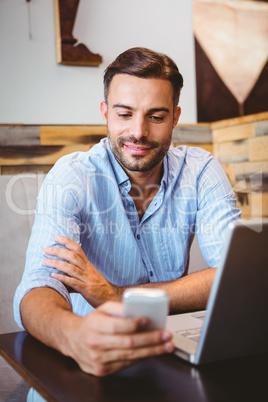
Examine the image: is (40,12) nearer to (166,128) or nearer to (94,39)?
(94,39)

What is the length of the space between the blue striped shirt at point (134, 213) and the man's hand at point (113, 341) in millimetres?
661

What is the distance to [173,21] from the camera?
285 centimetres

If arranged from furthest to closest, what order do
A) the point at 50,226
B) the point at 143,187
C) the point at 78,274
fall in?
the point at 143,187 < the point at 50,226 < the point at 78,274

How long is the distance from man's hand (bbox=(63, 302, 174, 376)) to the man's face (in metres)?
0.90

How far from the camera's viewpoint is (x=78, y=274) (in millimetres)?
1152

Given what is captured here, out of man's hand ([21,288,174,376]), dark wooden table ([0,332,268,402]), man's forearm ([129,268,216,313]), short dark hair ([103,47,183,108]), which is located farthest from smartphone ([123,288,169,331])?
short dark hair ([103,47,183,108])

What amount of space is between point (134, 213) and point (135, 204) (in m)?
0.07

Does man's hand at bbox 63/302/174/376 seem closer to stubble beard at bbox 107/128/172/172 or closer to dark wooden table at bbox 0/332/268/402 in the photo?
dark wooden table at bbox 0/332/268/402

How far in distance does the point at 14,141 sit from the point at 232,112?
1411mm

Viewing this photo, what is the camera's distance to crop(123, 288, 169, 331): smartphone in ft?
1.92

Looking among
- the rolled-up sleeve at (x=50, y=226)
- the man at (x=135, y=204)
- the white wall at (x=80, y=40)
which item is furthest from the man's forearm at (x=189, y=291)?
the white wall at (x=80, y=40)

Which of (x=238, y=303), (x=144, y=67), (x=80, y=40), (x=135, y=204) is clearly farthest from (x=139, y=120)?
(x=80, y=40)

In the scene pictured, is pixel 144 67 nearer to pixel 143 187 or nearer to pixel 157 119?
pixel 157 119

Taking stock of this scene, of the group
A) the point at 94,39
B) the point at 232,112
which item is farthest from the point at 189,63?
the point at 94,39
